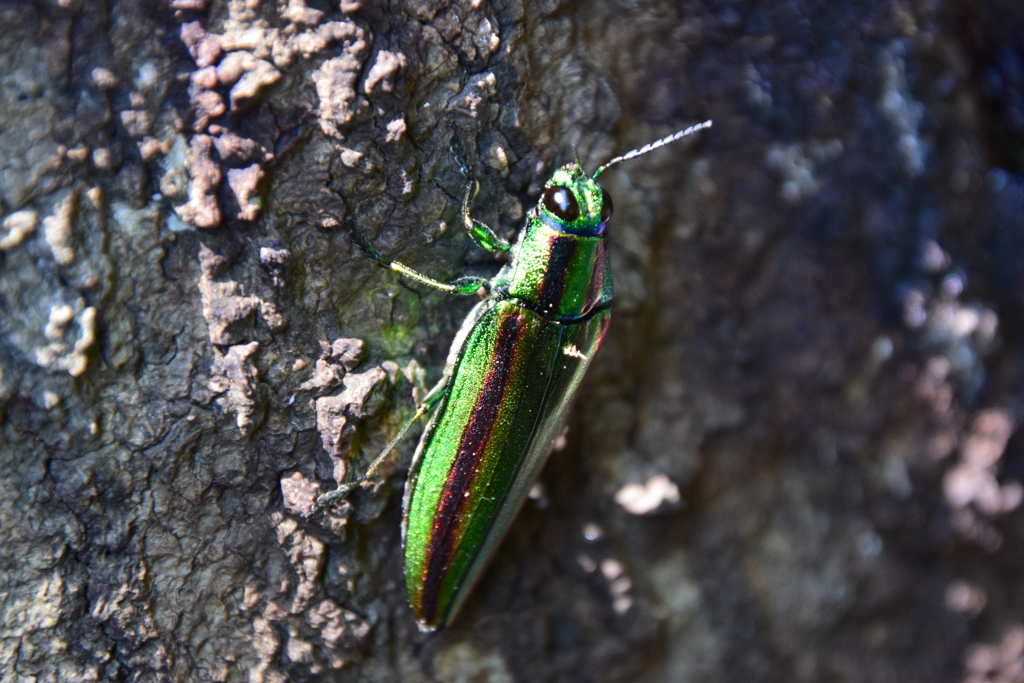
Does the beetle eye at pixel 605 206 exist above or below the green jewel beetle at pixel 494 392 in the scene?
above

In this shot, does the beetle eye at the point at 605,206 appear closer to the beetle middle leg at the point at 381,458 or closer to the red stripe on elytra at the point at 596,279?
the red stripe on elytra at the point at 596,279

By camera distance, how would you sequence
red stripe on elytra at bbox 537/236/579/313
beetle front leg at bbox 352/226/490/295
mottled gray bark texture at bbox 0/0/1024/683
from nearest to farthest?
mottled gray bark texture at bbox 0/0/1024/683 → beetle front leg at bbox 352/226/490/295 → red stripe on elytra at bbox 537/236/579/313

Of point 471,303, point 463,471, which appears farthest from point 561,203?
point 463,471

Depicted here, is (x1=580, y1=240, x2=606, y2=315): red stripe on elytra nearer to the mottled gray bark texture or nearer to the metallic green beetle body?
the metallic green beetle body

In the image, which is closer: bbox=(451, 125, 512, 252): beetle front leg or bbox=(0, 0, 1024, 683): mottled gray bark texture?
bbox=(0, 0, 1024, 683): mottled gray bark texture

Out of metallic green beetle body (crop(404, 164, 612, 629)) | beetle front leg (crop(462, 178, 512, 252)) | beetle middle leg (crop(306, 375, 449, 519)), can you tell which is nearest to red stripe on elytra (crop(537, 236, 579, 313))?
metallic green beetle body (crop(404, 164, 612, 629))

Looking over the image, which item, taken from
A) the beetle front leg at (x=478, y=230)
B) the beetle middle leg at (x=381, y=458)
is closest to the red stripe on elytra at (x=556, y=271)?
the beetle front leg at (x=478, y=230)

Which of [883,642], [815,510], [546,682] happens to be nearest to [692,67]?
[815,510]

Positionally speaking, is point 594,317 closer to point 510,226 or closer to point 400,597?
point 510,226
